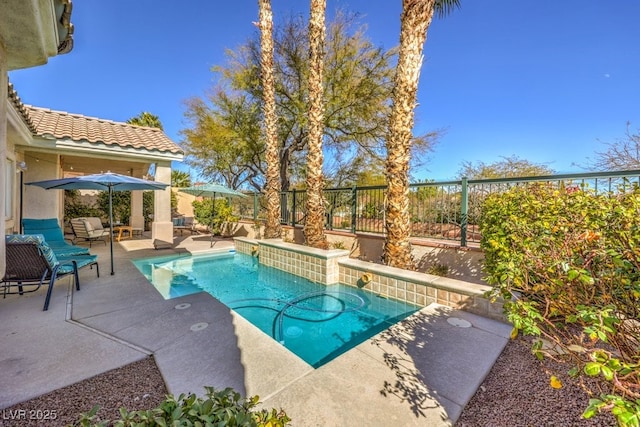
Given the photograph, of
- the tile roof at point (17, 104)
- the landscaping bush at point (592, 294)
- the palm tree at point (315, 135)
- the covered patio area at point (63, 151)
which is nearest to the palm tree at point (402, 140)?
the palm tree at point (315, 135)

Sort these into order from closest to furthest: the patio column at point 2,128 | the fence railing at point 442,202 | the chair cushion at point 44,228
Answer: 1. the patio column at point 2,128
2. the fence railing at point 442,202
3. the chair cushion at point 44,228

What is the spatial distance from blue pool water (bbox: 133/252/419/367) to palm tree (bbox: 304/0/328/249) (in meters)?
1.54

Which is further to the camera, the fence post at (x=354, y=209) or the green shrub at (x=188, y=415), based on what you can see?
the fence post at (x=354, y=209)

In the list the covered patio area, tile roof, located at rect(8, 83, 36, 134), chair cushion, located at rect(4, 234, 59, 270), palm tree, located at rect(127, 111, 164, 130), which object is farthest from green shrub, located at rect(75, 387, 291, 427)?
palm tree, located at rect(127, 111, 164, 130)

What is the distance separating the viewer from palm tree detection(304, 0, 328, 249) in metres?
8.39

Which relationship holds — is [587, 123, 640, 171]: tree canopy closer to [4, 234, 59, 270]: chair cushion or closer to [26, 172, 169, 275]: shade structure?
[26, 172, 169, 275]: shade structure

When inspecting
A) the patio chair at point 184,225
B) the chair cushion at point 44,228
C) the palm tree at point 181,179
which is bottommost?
the patio chair at point 184,225

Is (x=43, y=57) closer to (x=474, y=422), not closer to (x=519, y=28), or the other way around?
(x=474, y=422)

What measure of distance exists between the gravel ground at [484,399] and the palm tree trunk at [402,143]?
3.64 metres

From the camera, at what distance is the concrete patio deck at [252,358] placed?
7.76 ft

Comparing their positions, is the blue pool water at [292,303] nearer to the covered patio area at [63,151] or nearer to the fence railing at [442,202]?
the fence railing at [442,202]

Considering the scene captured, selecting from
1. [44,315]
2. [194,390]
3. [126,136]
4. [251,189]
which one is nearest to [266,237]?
[44,315]

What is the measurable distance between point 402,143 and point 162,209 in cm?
966

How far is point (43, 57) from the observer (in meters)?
3.51
